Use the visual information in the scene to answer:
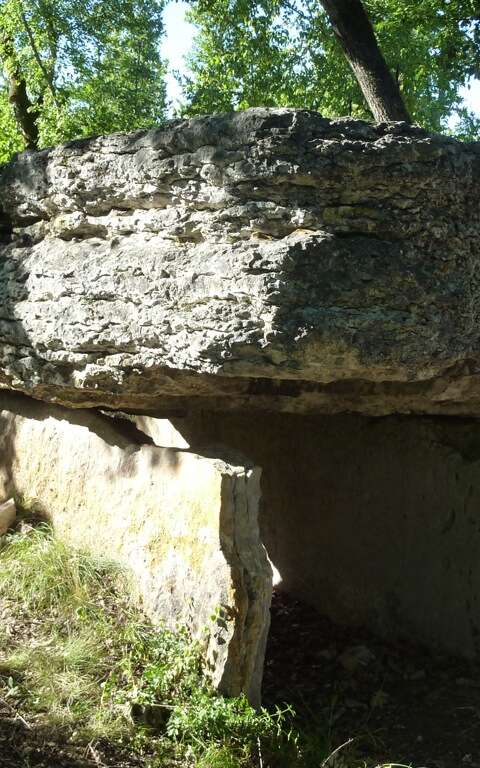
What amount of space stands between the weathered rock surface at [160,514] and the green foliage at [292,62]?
684cm

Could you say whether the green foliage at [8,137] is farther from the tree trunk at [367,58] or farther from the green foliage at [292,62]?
the tree trunk at [367,58]

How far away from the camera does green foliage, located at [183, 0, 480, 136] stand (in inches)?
411

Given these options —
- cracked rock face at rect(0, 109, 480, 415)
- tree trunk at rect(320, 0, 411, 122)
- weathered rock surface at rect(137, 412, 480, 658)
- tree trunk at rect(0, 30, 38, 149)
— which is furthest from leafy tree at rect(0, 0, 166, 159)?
cracked rock face at rect(0, 109, 480, 415)

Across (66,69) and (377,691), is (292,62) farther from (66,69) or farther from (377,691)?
(377,691)

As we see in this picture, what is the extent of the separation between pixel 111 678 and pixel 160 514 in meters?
0.77

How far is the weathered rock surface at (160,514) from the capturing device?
11.4 ft

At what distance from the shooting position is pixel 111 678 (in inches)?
135

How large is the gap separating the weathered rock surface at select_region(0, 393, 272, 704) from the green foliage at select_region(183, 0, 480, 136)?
684 centimetres

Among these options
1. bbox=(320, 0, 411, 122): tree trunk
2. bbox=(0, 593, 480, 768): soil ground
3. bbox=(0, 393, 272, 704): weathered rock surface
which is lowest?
bbox=(0, 593, 480, 768): soil ground

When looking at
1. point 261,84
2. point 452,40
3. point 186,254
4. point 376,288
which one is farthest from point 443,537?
point 261,84

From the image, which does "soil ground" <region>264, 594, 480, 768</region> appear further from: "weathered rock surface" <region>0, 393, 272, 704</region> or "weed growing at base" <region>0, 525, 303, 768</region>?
"weathered rock surface" <region>0, 393, 272, 704</region>

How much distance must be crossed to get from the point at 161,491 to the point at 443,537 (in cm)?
153

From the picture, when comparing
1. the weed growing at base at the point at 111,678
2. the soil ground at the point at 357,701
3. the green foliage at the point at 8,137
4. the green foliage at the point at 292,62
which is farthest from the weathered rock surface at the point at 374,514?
the green foliage at the point at 8,137

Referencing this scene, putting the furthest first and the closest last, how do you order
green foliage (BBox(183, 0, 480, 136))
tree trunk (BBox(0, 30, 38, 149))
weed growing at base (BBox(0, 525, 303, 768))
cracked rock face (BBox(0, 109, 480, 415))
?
tree trunk (BBox(0, 30, 38, 149))
green foliage (BBox(183, 0, 480, 136))
weed growing at base (BBox(0, 525, 303, 768))
cracked rock face (BBox(0, 109, 480, 415))
